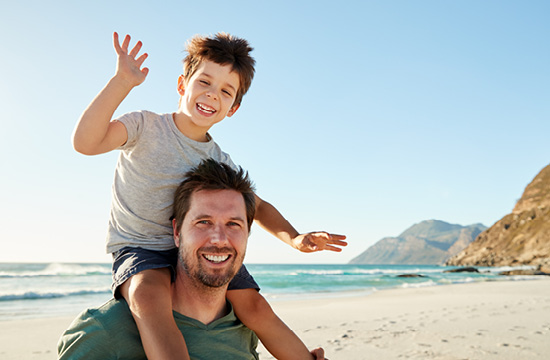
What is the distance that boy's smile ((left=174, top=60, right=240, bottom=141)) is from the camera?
8.63 feet

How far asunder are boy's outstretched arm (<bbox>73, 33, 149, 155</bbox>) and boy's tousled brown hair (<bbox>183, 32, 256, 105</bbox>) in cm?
49

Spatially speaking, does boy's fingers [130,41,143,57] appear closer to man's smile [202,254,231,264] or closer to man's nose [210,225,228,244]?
man's nose [210,225,228,244]

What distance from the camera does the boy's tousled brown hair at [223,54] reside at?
2.75 metres

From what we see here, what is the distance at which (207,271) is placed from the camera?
2.26m

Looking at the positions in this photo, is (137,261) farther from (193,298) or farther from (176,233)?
(193,298)

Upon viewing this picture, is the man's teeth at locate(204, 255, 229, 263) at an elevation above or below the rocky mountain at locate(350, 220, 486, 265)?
above

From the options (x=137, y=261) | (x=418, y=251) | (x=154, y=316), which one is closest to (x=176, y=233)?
(x=137, y=261)

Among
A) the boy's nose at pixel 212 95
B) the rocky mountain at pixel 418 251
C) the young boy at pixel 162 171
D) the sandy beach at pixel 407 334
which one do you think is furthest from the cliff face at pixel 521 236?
the rocky mountain at pixel 418 251

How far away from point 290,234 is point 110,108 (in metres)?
1.40

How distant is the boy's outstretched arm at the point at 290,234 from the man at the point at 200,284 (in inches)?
16.8

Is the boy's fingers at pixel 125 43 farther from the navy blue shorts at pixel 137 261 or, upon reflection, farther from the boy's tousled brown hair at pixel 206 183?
the navy blue shorts at pixel 137 261

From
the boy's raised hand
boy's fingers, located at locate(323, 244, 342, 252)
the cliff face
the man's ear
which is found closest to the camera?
the boy's raised hand

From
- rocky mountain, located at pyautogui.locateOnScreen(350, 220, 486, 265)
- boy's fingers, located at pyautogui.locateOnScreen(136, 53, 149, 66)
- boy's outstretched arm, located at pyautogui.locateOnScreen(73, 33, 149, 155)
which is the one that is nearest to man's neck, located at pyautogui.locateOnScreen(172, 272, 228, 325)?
boy's outstretched arm, located at pyautogui.locateOnScreen(73, 33, 149, 155)

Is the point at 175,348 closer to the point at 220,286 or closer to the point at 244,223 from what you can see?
the point at 220,286
